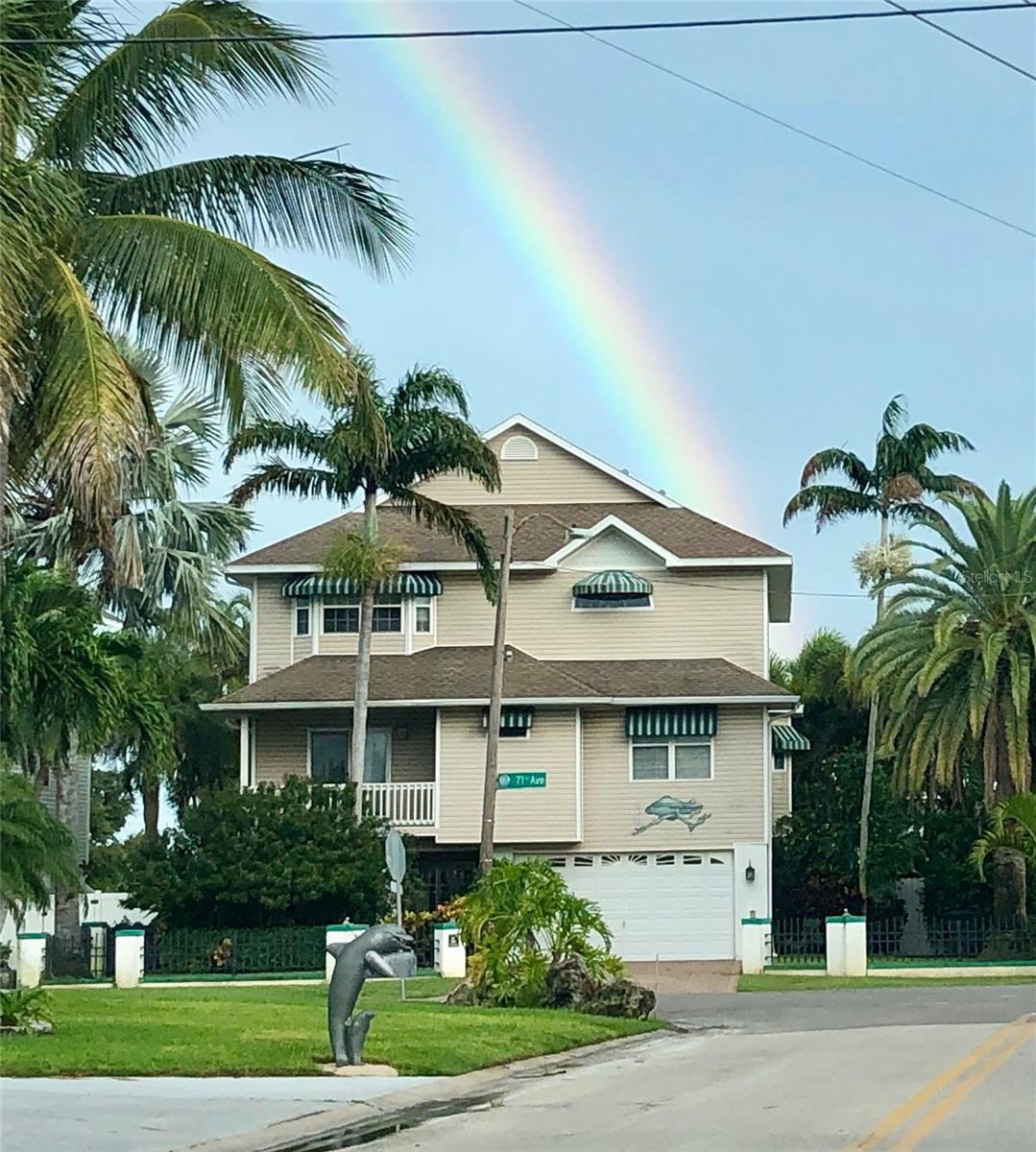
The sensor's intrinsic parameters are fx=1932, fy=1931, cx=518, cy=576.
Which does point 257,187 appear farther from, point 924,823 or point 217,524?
point 924,823

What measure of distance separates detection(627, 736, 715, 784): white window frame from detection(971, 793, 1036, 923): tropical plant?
5.85 metres

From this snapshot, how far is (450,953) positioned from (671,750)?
9460mm

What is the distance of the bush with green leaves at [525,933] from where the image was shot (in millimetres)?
24328

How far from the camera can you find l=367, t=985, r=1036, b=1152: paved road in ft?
39.8

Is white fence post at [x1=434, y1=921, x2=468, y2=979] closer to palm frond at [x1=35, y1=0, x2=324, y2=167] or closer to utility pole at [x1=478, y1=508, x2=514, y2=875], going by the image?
utility pole at [x1=478, y1=508, x2=514, y2=875]

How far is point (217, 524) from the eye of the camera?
41750 mm

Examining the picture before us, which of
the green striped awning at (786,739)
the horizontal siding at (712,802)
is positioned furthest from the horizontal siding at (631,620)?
the green striped awning at (786,739)

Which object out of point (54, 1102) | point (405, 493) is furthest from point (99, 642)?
point (54, 1102)

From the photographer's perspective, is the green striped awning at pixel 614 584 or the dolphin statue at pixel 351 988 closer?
the dolphin statue at pixel 351 988

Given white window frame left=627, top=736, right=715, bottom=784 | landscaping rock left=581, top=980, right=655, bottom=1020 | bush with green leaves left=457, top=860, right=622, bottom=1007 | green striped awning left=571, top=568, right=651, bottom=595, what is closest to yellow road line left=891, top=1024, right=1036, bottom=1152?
landscaping rock left=581, top=980, right=655, bottom=1020

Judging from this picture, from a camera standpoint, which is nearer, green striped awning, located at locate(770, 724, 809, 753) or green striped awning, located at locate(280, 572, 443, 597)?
green striped awning, located at locate(280, 572, 443, 597)

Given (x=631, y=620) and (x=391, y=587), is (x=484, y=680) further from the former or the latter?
(x=631, y=620)

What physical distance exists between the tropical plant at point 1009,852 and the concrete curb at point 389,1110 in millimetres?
17696

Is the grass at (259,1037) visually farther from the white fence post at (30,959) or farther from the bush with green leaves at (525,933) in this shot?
the white fence post at (30,959)
